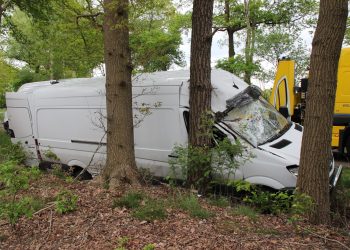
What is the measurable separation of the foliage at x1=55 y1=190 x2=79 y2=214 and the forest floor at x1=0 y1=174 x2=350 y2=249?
0.22 feet

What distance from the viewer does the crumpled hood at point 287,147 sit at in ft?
21.3

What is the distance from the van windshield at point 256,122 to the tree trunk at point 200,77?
23.3 inches

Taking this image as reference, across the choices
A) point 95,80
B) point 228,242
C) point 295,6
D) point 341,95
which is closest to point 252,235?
point 228,242

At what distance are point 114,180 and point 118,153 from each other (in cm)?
47

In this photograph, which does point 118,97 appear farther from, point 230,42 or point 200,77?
point 230,42

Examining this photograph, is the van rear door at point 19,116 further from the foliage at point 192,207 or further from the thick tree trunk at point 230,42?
the thick tree trunk at point 230,42

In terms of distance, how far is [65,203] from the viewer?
5.53 meters

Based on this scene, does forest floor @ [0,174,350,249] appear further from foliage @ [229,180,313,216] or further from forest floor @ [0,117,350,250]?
foliage @ [229,180,313,216]

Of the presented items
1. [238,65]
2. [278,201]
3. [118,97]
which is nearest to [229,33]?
[238,65]

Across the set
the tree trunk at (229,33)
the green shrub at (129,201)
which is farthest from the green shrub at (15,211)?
the tree trunk at (229,33)

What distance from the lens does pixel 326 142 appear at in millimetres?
5031

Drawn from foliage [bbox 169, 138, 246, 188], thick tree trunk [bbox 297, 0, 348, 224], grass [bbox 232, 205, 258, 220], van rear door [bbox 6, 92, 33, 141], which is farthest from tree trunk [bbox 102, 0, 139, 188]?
van rear door [bbox 6, 92, 33, 141]

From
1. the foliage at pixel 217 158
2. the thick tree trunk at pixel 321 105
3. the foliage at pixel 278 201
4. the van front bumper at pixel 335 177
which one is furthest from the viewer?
the van front bumper at pixel 335 177

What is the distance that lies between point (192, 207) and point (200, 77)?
2.37 meters
